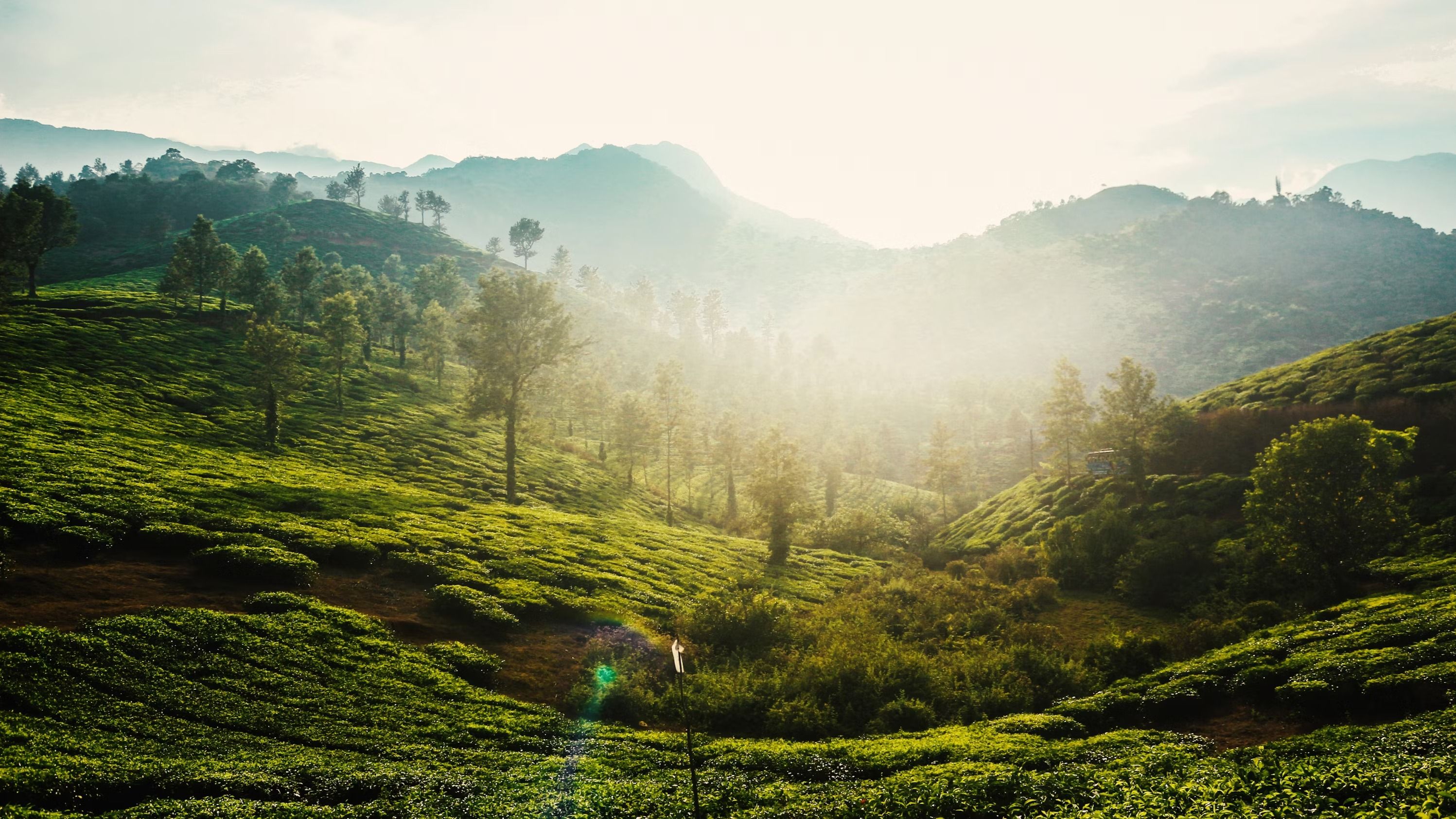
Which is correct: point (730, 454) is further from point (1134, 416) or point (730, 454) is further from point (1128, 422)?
point (1134, 416)

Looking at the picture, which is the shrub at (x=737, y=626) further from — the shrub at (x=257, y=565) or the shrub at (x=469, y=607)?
the shrub at (x=257, y=565)

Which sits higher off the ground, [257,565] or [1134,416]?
[1134,416]


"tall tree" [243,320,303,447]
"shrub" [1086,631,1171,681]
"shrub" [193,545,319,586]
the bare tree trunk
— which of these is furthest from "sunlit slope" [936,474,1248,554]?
"tall tree" [243,320,303,447]

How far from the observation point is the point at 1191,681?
2677cm

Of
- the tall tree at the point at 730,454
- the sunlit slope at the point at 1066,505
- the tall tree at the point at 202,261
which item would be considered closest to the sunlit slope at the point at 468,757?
the sunlit slope at the point at 1066,505

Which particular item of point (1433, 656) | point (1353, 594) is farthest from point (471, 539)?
point (1353, 594)

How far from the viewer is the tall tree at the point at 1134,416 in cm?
6669

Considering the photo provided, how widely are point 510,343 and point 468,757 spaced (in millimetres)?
48971

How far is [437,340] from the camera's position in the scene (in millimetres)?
111500

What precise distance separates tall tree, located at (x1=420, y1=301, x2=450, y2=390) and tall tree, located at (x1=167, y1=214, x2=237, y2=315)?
30957 mm

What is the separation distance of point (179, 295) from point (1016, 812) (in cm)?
14970

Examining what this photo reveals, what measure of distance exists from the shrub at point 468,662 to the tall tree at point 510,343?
36.3 m

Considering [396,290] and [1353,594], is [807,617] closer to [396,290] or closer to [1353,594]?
[1353,594]

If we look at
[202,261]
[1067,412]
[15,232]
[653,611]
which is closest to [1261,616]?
[653,611]
